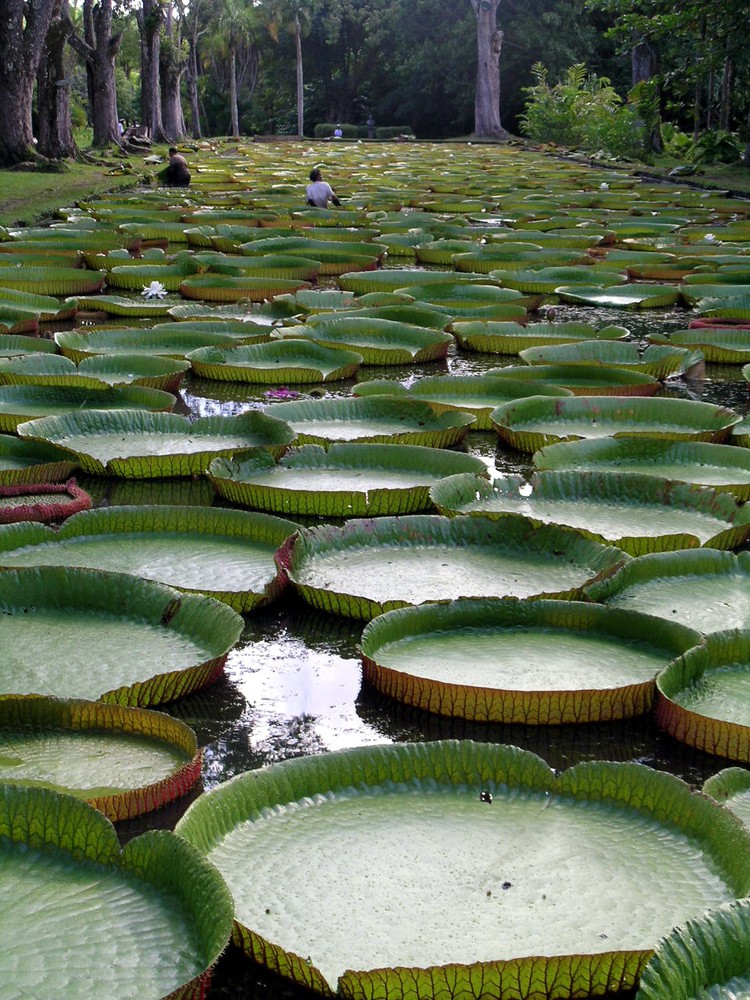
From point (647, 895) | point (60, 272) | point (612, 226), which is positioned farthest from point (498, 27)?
point (647, 895)

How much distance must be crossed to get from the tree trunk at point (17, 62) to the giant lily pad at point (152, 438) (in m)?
13.0

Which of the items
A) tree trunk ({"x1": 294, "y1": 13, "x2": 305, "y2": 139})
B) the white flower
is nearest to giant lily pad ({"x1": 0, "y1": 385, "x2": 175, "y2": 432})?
the white flower

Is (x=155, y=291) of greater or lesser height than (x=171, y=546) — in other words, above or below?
above

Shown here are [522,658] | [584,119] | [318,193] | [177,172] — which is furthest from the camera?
[584,119]

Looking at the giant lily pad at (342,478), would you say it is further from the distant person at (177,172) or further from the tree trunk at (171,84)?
the tree trunk at (171,84)

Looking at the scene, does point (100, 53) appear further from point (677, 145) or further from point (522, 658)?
point (522, 658)

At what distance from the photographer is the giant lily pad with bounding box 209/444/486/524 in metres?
2.87

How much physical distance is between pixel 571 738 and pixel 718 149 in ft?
61.7

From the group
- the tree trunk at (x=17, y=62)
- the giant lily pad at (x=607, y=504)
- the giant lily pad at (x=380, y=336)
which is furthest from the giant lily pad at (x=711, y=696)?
the tree trunk at (x=17, y=62)

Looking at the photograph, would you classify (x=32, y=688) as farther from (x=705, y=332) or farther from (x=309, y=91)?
(x=309, y=91)

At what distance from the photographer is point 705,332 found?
505 cm

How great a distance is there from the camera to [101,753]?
5.49ft

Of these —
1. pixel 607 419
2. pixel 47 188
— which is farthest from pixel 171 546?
pixel 47 188

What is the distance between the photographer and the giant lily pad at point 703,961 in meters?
1.08
